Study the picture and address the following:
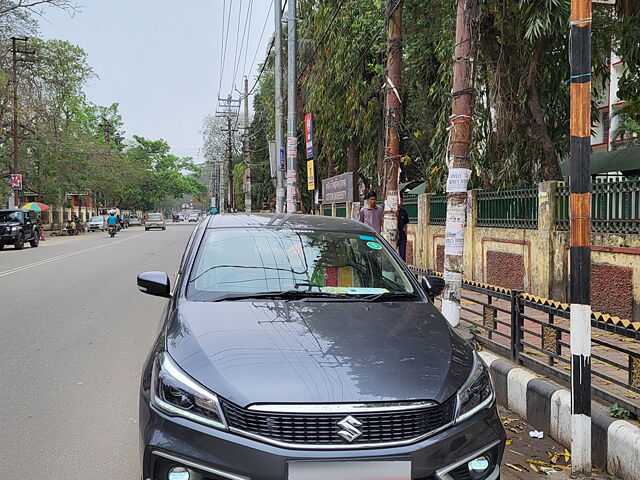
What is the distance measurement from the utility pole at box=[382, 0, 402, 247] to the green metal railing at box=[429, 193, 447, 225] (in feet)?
14.3

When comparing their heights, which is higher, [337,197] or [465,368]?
[337,197]

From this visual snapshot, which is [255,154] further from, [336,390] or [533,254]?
[336,390]

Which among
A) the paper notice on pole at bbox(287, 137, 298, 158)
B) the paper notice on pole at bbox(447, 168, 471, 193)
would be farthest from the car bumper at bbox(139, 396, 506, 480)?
the paper notice on pole at bbox(287, 137, 298, 158)

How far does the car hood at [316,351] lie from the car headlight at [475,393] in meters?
0.05

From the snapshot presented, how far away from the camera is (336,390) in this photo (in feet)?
8.44

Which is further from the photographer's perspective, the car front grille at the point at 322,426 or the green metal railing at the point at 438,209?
the green metal railing at the point at 438,209

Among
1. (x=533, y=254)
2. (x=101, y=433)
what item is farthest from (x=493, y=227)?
(x=101, y=433)

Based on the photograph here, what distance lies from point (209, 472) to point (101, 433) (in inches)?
86.4

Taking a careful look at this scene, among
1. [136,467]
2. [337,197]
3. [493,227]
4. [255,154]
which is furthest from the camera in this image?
[255,154]

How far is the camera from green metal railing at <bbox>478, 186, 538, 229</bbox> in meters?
10.2

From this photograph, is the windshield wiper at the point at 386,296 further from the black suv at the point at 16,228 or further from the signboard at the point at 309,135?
the black suv at the point at 16,228

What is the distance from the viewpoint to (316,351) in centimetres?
287

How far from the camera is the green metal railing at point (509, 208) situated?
33.5ft

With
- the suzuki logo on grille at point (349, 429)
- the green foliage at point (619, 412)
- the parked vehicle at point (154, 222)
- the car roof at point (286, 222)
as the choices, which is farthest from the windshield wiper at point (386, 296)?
the parked vehicle at point (154, 222)
